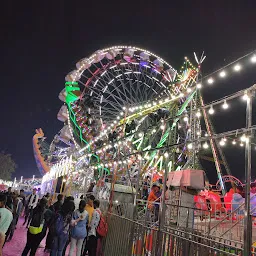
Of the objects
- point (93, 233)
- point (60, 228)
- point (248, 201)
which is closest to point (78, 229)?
point (60, 228)

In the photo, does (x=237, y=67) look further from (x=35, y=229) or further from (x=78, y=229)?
(x=35, y=229)

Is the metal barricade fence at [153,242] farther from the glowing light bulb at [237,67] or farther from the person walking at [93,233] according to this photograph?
the glowing light bulb at [237,67]

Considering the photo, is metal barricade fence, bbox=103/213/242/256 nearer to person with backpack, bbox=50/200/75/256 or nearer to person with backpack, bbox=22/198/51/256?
person with backpack, bbox=50/200/75/256

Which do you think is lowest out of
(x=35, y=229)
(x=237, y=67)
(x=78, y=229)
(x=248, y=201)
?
(x=35, y=229)

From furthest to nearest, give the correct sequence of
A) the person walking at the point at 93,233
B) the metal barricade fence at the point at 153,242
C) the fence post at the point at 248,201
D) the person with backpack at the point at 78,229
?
the person walking at the point at 93,233
the person with backpack at the point at 78,229
the metal barricade fence at the point at 153,242
the fence post at the point at 248,201

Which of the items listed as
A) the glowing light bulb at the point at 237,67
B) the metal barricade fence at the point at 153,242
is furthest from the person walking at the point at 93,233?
the glowing light bulb at the point at 237,67

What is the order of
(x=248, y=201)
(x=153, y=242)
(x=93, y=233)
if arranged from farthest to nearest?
(x=93, y=233) < (x=153, y=242) < (x=248, y=201)

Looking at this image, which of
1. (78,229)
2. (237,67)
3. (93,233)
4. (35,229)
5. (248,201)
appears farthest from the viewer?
(93,233)

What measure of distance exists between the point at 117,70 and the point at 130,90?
2806mm

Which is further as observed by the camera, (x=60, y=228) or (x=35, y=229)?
(x=35, y=229)

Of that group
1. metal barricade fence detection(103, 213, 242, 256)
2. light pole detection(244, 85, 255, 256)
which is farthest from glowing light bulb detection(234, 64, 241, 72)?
metal barricade fence detection(103, 213, 242, 256)

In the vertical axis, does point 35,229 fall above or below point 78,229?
below

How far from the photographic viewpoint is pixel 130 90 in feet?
55.1

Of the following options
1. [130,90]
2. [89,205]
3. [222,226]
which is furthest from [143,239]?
[130,90]
